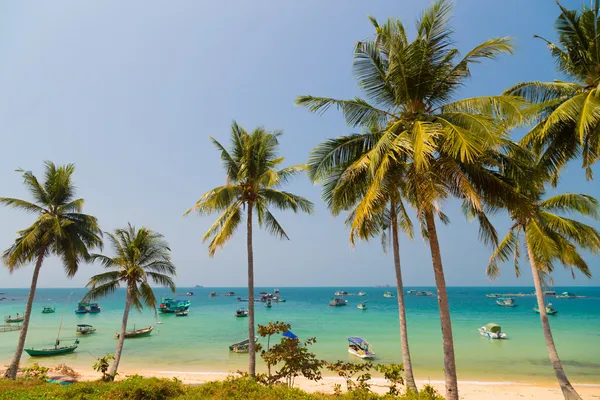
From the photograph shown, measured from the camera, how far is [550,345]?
37.4ft

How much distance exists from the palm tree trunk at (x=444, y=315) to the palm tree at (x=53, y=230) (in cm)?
1505

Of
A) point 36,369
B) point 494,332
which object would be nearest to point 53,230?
point 36,369

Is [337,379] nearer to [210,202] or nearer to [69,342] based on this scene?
[210,202]

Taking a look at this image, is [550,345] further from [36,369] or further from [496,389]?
[36,369]

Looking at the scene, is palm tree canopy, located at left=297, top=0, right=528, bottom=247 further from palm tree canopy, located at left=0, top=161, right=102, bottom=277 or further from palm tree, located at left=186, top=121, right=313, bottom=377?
palm tree canopy, located at left=0, top=161, right=102, bottom=277

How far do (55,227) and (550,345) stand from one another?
20.6 meters

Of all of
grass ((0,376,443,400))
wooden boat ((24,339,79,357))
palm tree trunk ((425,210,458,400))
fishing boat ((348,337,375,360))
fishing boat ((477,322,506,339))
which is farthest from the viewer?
fishing boat ((477,322,506,339))

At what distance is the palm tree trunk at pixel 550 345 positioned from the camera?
35.1 ft

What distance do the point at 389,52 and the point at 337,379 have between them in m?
16.6

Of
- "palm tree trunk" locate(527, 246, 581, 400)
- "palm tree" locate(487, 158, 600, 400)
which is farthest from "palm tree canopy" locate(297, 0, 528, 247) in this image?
"palm tree trunk" locate(527, 246, 581, 400)

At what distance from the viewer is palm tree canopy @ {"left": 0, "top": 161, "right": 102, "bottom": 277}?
1430 cm

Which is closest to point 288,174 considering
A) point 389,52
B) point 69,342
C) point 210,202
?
point 210,202

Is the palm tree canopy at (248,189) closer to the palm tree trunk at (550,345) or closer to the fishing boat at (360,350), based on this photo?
the palm tree trunk at (550,345)

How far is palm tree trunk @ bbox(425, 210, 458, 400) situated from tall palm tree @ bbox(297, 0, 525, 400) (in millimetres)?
19
